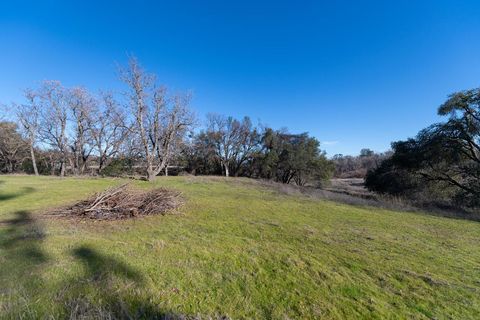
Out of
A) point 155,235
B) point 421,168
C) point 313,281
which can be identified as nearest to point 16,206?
point 155,235

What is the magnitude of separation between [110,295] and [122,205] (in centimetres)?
514

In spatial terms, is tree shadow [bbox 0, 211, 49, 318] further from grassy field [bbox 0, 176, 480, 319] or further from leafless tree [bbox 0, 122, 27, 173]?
leafless tree [bbox 0, 122, 27, 173]

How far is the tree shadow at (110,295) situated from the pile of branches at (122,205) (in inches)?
147

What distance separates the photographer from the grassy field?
283 cm

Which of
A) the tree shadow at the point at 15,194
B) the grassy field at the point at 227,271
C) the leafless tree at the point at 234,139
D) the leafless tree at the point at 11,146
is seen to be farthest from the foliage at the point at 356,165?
the leafless tree at the point at 11,146

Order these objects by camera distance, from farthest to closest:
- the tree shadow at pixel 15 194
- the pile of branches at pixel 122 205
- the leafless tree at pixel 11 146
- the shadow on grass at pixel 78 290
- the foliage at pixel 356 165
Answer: the foliage at pixel 356 165 < the leafless tree at pixel 11 146 < the tree shadow at pixel 15 194 < the pile of branches at pixel 122 205 < the shadow on grass at pixel 78 290

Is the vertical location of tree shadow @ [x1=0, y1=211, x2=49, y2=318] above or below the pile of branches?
below

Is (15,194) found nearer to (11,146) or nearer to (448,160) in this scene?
(11,146)

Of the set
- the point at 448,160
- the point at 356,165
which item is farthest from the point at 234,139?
the point at 356,165

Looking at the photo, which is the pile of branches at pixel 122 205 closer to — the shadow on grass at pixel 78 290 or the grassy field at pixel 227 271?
the grassy field at pixel 227 271

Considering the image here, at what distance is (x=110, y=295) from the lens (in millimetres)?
2816

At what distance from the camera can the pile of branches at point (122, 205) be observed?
7098mm

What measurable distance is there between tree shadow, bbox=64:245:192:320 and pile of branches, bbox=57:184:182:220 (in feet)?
12.3

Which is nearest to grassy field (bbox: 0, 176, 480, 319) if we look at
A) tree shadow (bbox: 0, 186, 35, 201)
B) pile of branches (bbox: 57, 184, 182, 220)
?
pile of branches (bbox: 57, 184, 182, 220)
